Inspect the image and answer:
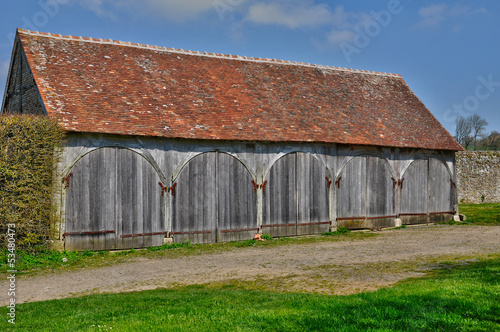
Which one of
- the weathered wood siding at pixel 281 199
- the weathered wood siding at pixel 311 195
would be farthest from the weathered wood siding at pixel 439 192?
the weathered wood siding at pixel 281 199

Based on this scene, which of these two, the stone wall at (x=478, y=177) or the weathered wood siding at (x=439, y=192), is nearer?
the weathered wood siding at (x=439, y=192)

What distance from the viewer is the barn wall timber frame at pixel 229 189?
14.5 m

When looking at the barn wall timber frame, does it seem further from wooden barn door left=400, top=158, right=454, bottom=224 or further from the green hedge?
the green hedge

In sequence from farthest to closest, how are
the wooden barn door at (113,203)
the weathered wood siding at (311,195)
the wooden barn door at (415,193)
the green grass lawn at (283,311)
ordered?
1. the wooden barn door at (415,193)
2. the weathered wood siding at (311,195)
3. the wooden barn door at (113,203)
4. the green grass lawn at (283,311)

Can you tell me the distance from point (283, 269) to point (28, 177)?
23.3 feet

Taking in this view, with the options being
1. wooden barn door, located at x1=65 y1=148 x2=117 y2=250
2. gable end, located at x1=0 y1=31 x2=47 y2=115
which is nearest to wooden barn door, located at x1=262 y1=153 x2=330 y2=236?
wooden barn door, located at x1=65 y1=148 x2=117 y2=250

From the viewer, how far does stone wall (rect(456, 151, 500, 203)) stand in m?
31.7

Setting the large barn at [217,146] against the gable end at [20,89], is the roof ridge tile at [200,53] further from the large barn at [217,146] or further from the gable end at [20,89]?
the gable end at [20,89]

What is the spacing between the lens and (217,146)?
16.6 meters

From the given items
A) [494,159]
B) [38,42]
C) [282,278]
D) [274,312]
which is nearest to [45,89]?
[38,42]

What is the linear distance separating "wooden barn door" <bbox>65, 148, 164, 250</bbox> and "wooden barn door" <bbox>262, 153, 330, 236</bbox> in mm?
4276

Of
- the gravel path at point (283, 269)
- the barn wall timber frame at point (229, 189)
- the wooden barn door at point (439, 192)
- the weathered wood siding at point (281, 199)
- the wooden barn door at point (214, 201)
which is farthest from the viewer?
the wooden barn door at point (439, 192)

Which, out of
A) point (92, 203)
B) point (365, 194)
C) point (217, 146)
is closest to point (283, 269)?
point (217, 146)

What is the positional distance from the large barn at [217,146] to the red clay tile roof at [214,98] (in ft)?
0.19
